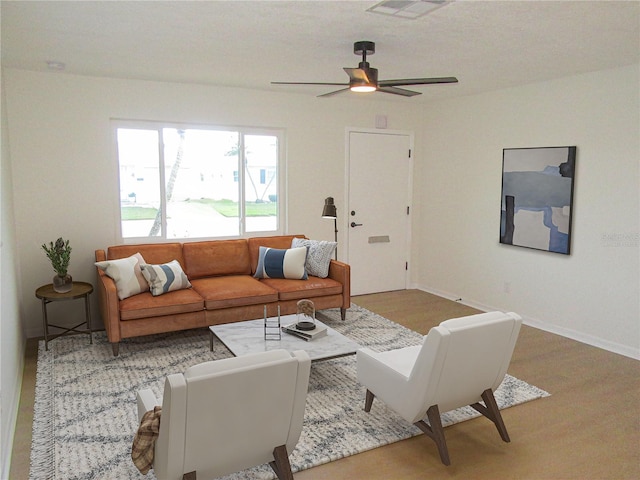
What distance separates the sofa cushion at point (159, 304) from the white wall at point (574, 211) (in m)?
3.21

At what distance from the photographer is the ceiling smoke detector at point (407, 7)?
8.59 ft

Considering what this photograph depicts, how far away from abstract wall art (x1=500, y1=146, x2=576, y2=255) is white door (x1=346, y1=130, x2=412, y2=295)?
4.67ft

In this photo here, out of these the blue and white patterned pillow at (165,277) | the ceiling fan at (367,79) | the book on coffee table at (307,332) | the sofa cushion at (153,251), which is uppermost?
the ceiling fan at (367,79)

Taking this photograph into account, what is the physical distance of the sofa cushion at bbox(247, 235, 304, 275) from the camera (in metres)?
5.27

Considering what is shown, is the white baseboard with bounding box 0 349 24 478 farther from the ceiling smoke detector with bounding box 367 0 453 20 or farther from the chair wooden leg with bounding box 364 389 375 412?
the ceiling smoke detector with bounding box 367 0 453 20

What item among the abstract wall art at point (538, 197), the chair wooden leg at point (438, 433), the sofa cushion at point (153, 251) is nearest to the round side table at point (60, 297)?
the sofa cushion at point (153, 251)

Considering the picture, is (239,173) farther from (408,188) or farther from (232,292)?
(408,188)

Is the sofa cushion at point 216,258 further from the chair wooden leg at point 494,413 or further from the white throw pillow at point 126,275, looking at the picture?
the chair wooden leg at point 494,413

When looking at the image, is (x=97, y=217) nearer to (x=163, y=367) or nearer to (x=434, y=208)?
(x=163, y=367)

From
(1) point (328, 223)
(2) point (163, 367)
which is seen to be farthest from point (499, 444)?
(1) point (328, 223)

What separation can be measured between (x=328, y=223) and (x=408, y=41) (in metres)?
2.89

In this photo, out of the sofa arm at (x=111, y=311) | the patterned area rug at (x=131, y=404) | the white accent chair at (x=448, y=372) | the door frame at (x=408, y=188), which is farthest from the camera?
the door frame at (x=408, y=188)

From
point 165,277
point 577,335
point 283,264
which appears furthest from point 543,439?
point 165,277

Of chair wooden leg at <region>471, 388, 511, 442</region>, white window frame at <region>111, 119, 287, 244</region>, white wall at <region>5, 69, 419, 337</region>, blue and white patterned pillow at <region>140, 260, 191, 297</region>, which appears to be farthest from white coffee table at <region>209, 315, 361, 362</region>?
white wall at <region>5, 69, 419, 337</region>
